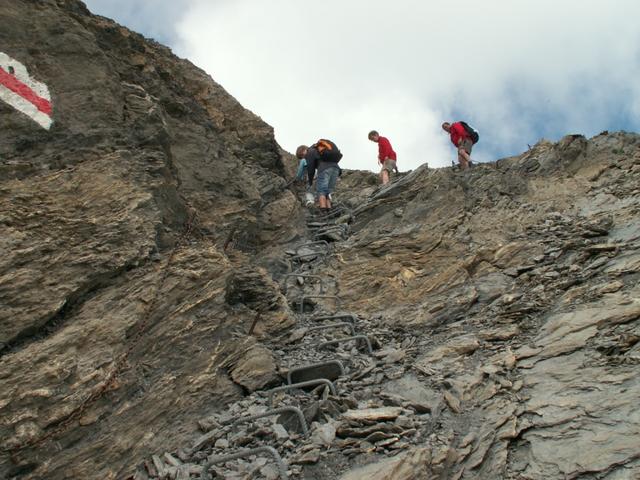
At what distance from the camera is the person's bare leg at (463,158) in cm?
1558

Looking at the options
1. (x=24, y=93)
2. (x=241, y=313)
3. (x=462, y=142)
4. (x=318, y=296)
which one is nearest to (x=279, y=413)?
(x=241, y=313)

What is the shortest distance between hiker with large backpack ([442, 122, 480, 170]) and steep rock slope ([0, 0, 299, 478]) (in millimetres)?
7984

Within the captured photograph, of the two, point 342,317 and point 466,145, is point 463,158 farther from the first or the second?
point 342,317

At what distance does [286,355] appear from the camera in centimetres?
880

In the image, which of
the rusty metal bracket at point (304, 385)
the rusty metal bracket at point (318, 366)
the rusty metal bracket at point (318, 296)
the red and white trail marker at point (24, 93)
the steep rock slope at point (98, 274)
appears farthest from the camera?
the rusty metal bracket at point (318, 296)

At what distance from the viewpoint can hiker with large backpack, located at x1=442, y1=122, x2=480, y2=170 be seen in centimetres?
1574

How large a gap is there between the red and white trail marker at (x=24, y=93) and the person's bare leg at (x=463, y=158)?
1121 cm

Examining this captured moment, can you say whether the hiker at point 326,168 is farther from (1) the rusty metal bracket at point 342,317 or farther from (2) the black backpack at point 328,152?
(1) the rusty metal bracket at point 342,317

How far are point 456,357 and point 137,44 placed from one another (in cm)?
1098

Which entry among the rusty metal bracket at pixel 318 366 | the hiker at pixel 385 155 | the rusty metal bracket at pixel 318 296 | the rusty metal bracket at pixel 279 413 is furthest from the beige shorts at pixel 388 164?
the rusty metal bracket at pixel 279 413

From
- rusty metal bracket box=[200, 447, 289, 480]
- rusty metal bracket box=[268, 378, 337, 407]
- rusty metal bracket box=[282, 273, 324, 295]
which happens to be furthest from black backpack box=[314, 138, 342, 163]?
rusty metal bracket box=[200, 447, 289, 480]

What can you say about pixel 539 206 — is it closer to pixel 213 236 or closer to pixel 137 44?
pixel 213 236

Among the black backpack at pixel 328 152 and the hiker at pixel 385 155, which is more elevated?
the hiker at pixel 385 155

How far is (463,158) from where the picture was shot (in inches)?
619
